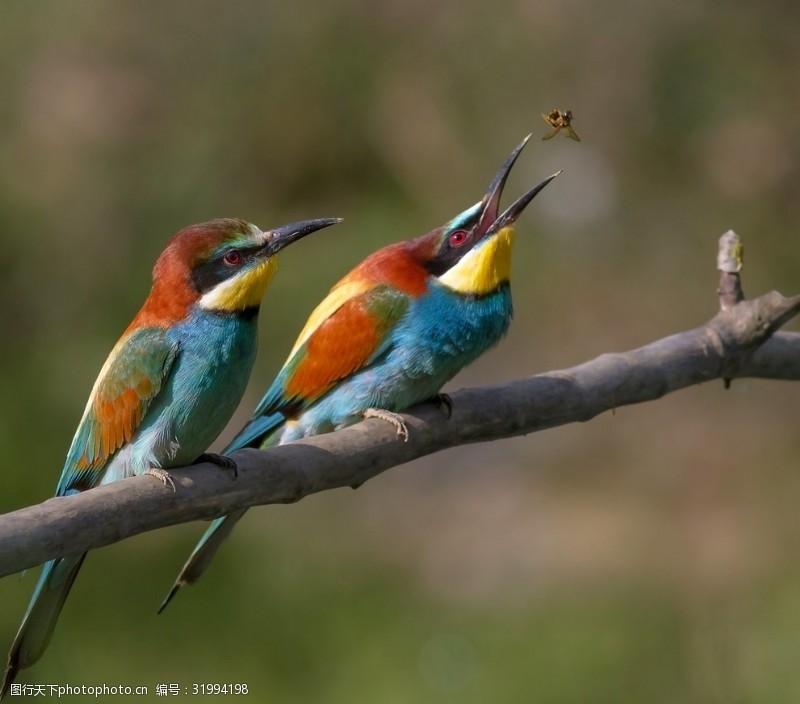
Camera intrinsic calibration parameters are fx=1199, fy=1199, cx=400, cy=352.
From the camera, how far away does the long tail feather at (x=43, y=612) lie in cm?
209

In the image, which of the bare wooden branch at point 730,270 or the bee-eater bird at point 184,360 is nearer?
the bee-eater bird at point 184,360

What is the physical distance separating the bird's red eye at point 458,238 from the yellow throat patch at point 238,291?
0.60 meters

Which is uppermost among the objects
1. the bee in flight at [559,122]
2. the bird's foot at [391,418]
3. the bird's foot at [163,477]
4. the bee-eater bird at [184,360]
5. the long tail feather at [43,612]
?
the bee in flight at [559,122]

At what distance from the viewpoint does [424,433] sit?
2.37m

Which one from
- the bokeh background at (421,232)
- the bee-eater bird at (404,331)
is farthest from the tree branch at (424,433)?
the bokeh background at (421,232)

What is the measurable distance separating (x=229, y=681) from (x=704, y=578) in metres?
1.88

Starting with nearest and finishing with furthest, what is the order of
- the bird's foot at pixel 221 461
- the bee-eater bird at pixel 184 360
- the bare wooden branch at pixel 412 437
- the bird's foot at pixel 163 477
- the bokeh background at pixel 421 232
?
the bare wooden branch at pixel 412 437 → the bird's foot at pixel 163 477 → the bird's foot at pixel 221 461 → the bee-eater bird at pixel 184 360 → the bokeh background at pixel 421 232

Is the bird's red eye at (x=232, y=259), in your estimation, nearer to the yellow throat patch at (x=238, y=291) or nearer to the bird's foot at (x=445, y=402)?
the yellow throat patch at (x=238, y=291)

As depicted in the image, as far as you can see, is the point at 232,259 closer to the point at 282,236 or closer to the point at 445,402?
the point at 282,236

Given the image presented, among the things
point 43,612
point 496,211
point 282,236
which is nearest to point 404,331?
point 496,211

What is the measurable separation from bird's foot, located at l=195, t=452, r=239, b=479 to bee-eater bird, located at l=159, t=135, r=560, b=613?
0.48 meters

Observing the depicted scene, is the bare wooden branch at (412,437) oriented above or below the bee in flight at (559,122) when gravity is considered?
below

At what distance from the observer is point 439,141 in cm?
577

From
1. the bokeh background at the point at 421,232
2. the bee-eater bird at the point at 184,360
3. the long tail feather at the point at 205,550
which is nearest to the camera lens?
the bee-eater bird at the point at 184,360
